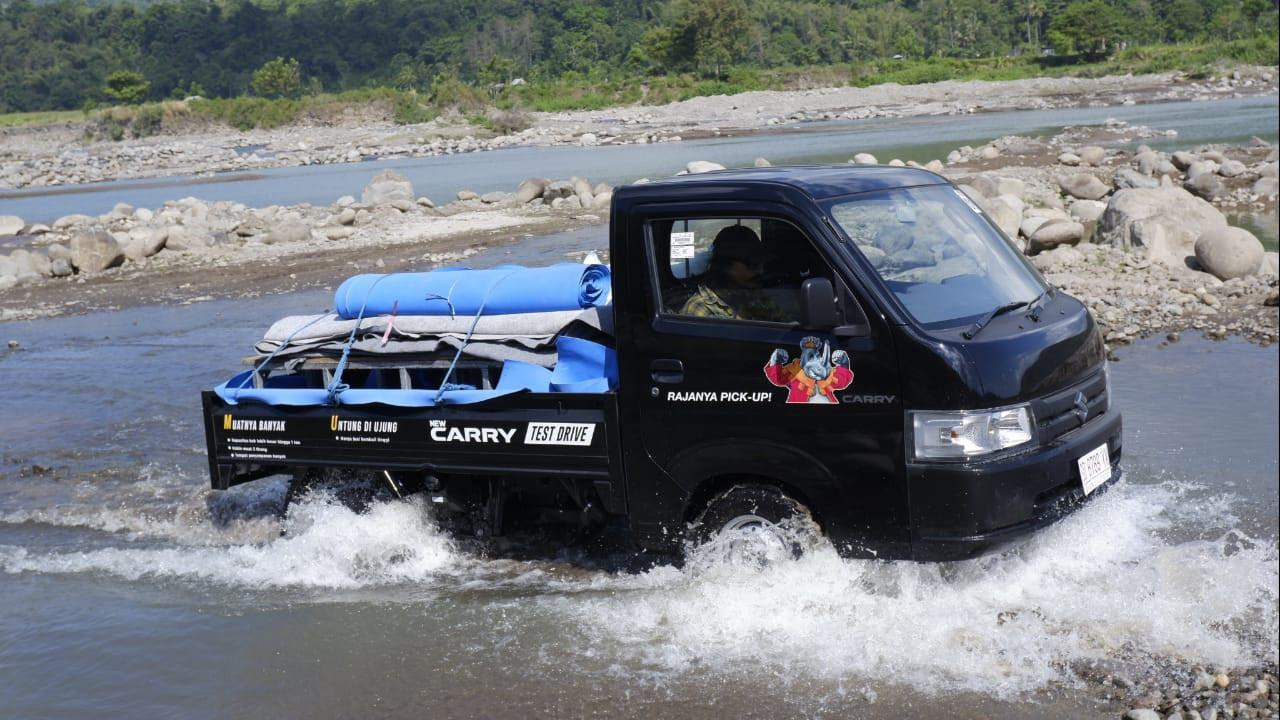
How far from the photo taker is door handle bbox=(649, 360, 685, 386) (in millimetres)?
6121

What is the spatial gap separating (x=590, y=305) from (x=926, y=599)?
2.46m

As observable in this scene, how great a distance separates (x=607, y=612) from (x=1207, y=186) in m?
21.0

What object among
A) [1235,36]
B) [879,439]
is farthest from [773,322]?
[1235,36]

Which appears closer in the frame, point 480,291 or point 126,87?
point 480,291

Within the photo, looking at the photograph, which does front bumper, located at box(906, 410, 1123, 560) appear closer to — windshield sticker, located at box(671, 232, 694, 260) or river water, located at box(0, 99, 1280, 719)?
river water, located at box(0, 99, 1280, 719)

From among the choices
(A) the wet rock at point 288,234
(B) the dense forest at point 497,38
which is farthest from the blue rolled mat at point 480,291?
(B) the dense forest at point 497,38

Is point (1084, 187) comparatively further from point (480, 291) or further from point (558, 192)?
point (480, 291)

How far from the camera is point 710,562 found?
6273 millimetres

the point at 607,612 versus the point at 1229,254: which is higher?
the point at 1229,254

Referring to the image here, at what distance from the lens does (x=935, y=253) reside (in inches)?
245

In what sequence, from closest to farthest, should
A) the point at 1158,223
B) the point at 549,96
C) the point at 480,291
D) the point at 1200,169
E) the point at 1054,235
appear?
the point at 480,291 < the point at 1158,223 < the point at 1054,235 < the point at 1200,169 < the point at 549,96

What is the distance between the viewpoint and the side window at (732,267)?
596cm

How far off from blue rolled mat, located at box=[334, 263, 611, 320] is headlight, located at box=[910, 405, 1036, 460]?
86.0 inches

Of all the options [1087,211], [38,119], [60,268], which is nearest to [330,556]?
[1087,211]
